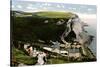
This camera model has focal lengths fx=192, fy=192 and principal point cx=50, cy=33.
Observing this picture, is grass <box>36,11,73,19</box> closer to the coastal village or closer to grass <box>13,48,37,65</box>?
the coastal village

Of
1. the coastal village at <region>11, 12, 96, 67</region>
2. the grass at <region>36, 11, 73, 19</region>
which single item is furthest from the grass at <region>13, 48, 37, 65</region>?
the grass at <region>36, 11, 73, 19</region>

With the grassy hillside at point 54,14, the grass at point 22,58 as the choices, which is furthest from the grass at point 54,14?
the grass at point 22,58

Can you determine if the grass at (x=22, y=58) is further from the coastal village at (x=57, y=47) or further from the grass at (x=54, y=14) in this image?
the grass at (x=54, y=14)

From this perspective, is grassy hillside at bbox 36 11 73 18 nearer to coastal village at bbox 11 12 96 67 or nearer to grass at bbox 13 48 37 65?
coastal village at bbox 11 12 96 67

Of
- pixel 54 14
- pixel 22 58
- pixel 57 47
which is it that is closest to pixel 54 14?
pixel 54 14

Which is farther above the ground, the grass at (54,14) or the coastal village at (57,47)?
the grass at (54,14)

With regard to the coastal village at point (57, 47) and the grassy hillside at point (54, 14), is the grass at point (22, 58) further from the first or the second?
the grassy hillside at point (54, 14)

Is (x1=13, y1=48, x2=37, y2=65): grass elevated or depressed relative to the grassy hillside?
depressed

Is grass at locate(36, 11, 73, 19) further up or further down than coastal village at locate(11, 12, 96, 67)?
further up

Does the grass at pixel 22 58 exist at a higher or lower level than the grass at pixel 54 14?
lower

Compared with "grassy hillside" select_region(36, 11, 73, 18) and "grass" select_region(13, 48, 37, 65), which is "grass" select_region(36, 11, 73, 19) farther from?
"grass" select_region(13, 48, 37, 65)

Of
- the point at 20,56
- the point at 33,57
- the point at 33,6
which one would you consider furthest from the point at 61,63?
the point at 33,6

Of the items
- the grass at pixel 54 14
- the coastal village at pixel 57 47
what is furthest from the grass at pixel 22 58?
the grass at pixel 54 14
